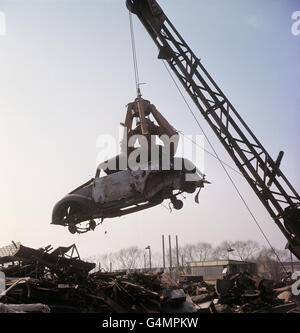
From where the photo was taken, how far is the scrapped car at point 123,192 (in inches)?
316

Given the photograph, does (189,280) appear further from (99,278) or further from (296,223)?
(296,223)

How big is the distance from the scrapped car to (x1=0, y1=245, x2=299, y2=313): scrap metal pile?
130 centimetres

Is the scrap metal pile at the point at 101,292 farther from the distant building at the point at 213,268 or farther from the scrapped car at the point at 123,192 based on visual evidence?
the distant building at the point at 213,268

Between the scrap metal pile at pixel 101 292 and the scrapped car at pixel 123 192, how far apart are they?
1.30m

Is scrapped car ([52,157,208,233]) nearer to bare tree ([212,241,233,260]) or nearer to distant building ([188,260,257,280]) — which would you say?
distant building ([188,260,257,280])

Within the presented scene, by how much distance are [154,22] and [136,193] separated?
19.2ft

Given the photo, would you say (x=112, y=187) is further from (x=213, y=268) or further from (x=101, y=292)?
(x=213, y=268)

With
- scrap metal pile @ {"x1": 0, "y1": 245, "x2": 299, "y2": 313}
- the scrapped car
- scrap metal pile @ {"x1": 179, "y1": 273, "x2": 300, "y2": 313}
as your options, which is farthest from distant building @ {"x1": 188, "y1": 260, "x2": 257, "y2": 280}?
the scrapped car

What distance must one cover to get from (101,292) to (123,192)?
8.97 ft

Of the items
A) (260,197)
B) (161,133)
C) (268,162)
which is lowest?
(260,197)

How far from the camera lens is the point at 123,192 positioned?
8.39 m

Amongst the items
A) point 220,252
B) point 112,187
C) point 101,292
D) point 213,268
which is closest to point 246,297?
point 101,292

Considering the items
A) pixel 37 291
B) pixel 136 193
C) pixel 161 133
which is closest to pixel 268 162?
pixel 161 133

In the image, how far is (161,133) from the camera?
341 inches
